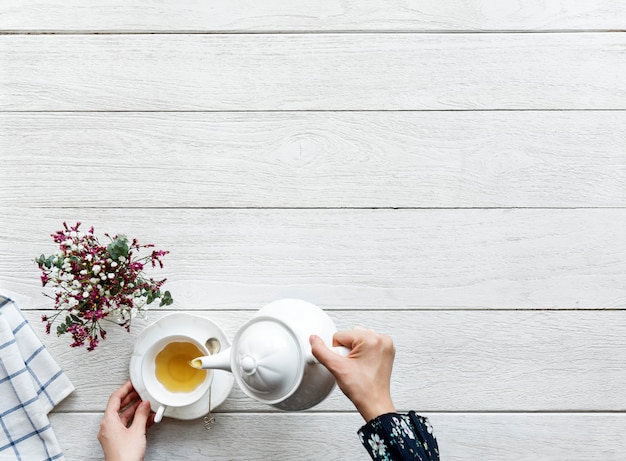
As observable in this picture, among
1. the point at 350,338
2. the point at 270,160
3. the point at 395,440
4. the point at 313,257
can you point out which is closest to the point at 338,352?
the point at 350,338

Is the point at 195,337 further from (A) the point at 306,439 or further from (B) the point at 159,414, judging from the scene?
(A) the point at 306,439

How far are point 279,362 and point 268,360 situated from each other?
15mm

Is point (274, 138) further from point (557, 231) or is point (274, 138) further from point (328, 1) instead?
point (557, 231)

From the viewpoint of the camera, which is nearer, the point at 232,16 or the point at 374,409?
the point at 374,409

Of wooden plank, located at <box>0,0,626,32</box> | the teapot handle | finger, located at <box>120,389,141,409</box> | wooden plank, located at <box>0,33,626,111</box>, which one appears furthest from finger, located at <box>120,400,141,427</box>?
wooden plank, located at <box>0,0,626,32</box>

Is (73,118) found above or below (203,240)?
above

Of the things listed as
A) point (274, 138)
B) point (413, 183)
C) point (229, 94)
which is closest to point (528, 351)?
point (413, 183)

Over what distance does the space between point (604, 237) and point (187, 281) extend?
2.33ft

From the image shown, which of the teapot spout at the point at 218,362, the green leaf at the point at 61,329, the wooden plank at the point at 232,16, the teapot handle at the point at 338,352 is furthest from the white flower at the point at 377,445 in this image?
the wooden plank at the point at 232,16

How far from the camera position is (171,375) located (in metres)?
1.00

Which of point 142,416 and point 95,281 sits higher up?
point 95,281

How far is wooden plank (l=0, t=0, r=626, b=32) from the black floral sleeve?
645 mm

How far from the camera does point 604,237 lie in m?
1.06

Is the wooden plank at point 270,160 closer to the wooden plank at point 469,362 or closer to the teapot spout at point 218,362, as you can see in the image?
the wooden plank at point 469,362
